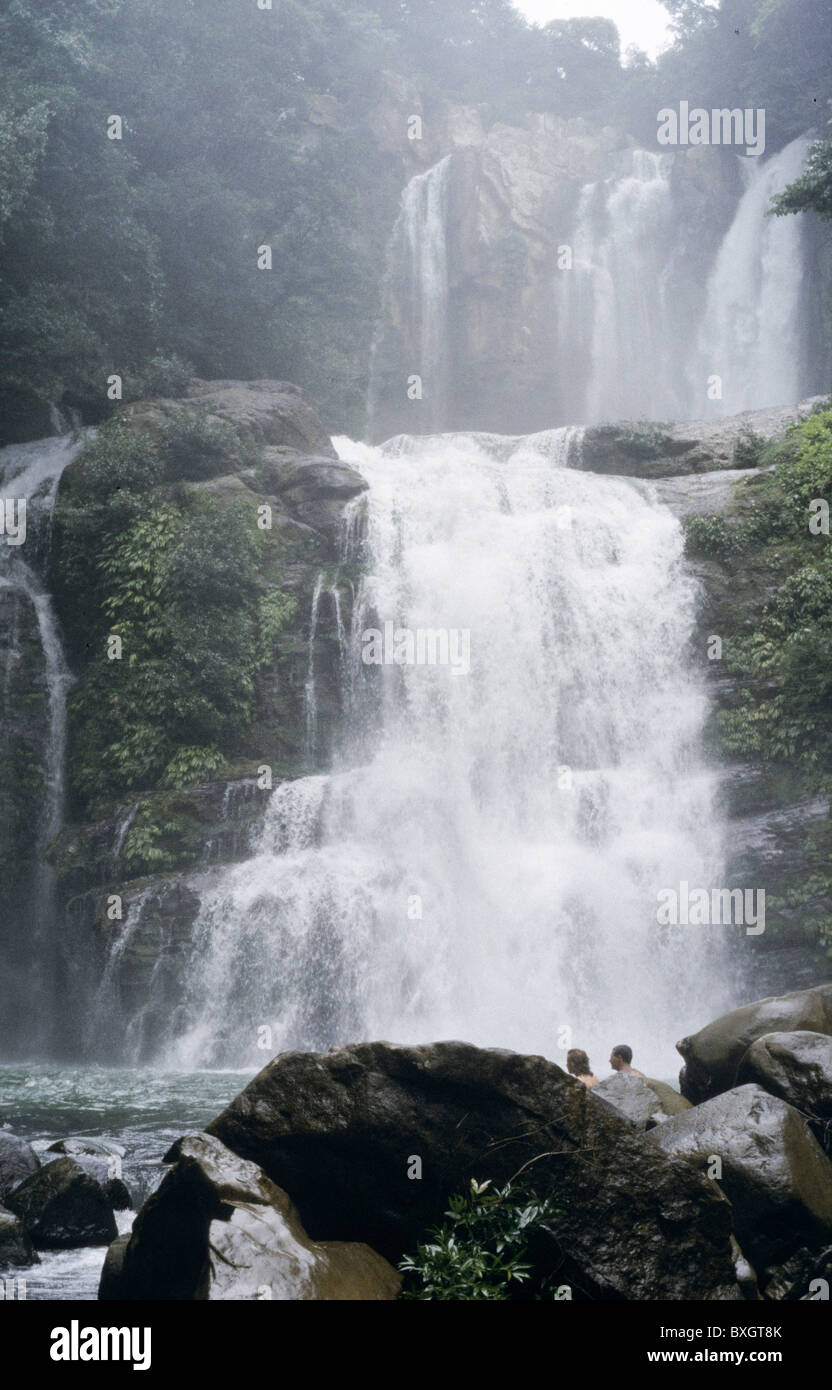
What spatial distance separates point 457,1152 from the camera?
17.9 ft

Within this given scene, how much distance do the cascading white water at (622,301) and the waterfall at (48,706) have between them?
792 inches

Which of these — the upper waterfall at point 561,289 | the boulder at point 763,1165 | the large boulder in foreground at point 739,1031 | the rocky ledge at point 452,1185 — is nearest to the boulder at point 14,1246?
the rocky ledge at point 452,1185

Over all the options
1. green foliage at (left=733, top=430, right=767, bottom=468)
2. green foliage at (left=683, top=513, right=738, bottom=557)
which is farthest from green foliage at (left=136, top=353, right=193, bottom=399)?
green foliage at (left=733, top=430, right=767, bottom=468)

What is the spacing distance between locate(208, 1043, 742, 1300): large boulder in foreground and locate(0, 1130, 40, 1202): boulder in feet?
9.85

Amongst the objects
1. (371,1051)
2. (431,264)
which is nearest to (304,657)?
(371,1051)

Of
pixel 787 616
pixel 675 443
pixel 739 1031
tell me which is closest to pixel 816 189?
pixel 675 443

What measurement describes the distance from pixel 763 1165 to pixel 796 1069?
1.17 m

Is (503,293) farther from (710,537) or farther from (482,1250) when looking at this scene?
(482,1250)

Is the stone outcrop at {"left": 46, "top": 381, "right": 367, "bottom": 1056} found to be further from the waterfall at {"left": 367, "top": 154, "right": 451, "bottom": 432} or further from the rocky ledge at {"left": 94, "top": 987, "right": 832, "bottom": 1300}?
the waterfall at {"left": 367, "top": 154, "right": 451, "bottom": 432}

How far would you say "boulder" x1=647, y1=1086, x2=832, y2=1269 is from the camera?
5688mm

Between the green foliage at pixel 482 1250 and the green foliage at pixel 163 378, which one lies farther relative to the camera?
the green foliage at pixel 163 378

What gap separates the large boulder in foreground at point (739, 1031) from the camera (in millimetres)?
8055

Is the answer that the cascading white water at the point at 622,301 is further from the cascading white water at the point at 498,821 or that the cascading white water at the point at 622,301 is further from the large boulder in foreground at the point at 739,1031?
the large boulder in foreground at the point at 739,1031
